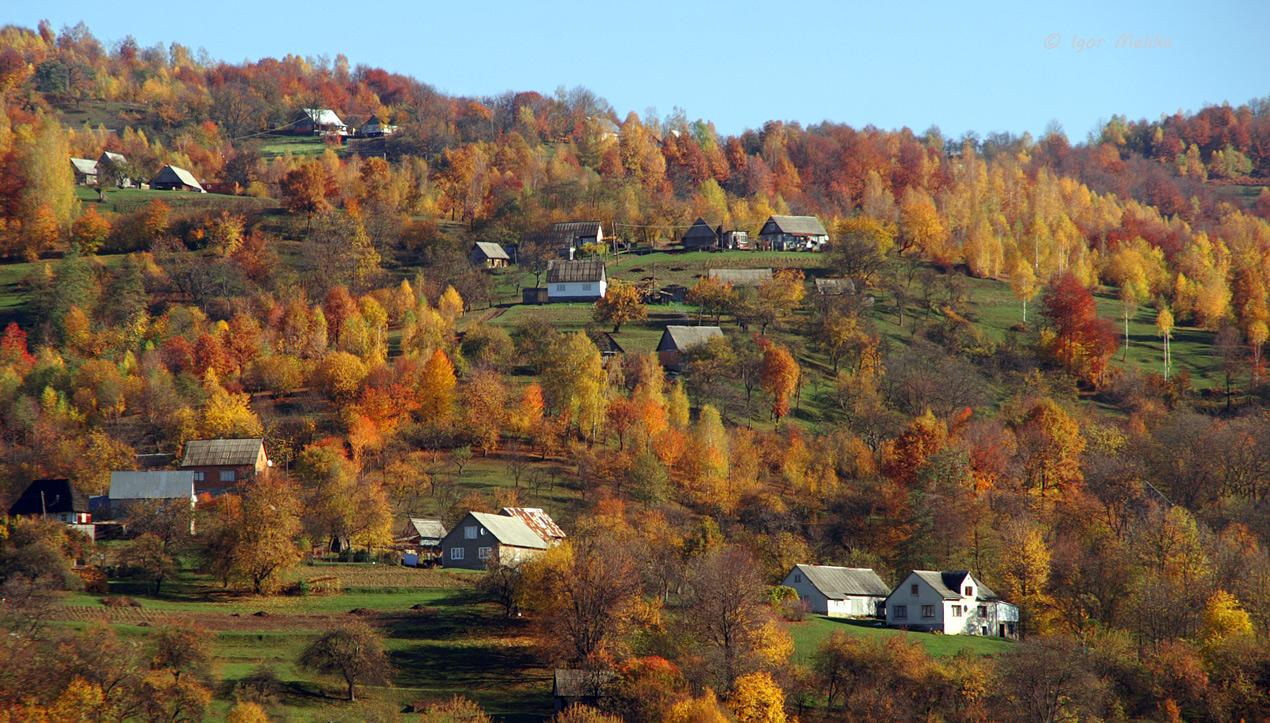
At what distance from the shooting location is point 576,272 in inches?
5044

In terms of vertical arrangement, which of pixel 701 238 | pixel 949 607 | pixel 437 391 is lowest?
pixel 949 607

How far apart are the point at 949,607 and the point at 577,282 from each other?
63423 millimetres

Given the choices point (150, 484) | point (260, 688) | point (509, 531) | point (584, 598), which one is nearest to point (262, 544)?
point (260, 688)

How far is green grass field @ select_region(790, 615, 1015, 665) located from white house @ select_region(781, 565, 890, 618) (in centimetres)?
107

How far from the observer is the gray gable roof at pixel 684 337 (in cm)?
11025

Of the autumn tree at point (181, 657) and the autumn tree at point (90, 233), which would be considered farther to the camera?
the autumn tree at point (90, 233)

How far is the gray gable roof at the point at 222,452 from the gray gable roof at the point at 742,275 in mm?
51088

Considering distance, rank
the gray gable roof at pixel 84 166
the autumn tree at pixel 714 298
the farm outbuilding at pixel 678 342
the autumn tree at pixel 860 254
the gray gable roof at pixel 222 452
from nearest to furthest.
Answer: the gray gable roof at pixel 222 452 → the farm outbuilding at pixel 678 342 → the autumn tree at pixel 714 298 → the autumn tree at pixel 860 254 → the gray gable roof at pixel 84 166

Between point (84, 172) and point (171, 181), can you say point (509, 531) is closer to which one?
point (171, 181)

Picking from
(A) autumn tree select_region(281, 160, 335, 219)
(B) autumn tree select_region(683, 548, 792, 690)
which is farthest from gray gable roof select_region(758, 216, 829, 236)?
(B) autumn tree select_region(683, 548, 792, 690)

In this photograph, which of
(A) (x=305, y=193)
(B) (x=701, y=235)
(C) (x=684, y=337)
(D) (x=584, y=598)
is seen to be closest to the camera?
(D) (x=584, y=598)

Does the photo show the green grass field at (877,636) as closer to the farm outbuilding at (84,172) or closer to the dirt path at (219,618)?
the dirt path at (219,618)

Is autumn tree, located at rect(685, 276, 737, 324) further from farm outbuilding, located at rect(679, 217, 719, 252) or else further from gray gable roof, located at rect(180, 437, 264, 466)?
gray gable roof, located at rect(180, 437, 264, 466)

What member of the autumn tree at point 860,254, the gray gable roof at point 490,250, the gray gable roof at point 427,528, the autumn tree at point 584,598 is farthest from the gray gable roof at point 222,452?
the autumn tree at point 860,254
